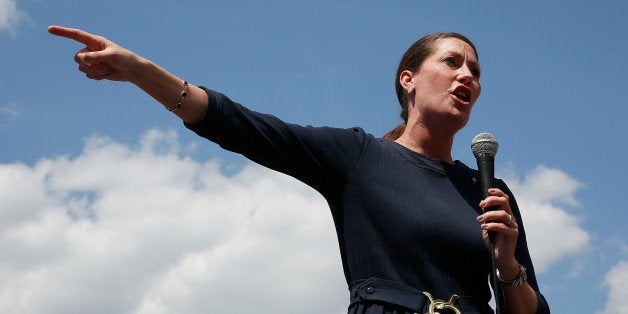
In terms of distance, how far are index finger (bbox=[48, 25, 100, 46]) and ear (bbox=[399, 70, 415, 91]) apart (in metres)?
2.19

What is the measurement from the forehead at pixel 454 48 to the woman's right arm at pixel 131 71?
1.88 m

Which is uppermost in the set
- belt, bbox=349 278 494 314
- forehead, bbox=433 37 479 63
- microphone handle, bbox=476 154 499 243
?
forehead, bbox=433 37 479 63

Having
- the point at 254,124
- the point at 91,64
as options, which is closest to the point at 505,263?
the point at 254,124

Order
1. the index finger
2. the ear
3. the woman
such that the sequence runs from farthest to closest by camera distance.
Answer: the ear < the woman < the index finger

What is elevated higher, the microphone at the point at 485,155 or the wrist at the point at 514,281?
the microphone at the point at 485,155

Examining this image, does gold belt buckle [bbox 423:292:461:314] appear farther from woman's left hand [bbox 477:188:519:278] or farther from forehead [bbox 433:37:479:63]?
forehead [bbox 433:37:479:63]

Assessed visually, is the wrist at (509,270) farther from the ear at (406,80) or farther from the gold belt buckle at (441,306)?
the ear at (406,80)

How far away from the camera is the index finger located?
3588 mm

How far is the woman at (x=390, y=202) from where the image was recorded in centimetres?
390

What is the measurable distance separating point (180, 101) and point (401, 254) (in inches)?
52.5

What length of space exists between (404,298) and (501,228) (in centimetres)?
58

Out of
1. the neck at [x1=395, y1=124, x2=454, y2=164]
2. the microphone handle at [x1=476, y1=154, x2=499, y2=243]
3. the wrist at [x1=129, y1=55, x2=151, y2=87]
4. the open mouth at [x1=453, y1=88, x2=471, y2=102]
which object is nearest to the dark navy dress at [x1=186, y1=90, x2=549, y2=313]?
the microphone handle at [x1=476, y1=154, x2=499, y2=243]

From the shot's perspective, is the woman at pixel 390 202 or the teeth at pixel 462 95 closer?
the woman at pixel 390 202

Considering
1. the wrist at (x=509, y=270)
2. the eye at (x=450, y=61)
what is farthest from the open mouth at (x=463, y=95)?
the wrist at (x=509, y=270)
